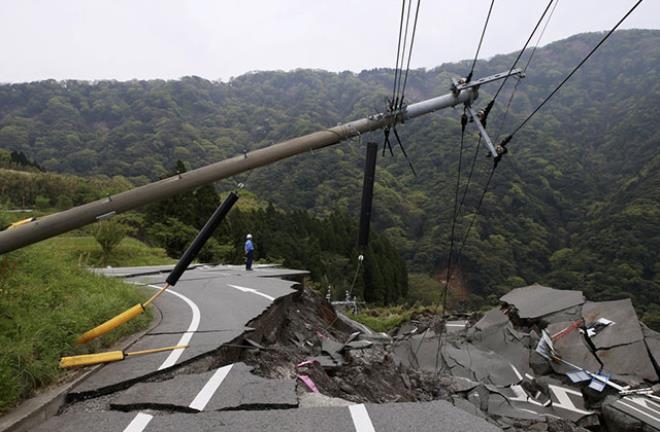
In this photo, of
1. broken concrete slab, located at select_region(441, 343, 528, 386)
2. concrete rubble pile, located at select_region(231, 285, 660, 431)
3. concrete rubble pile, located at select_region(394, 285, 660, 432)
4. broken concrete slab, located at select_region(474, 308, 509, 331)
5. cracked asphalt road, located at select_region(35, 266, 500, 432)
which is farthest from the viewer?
broken concrete slab, located at select_region(474, 308, 509, 331)

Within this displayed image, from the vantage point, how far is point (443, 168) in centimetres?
8144

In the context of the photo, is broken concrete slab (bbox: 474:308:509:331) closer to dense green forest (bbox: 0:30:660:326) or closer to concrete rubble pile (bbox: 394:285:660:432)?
concrete rubble pile (bbox: 394:285:660:432)

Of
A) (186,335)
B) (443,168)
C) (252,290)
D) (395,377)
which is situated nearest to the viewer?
(186,335)

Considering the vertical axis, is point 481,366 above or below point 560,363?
above

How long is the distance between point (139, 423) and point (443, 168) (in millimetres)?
81038

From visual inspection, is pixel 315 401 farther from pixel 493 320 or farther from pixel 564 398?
pixel 493 320

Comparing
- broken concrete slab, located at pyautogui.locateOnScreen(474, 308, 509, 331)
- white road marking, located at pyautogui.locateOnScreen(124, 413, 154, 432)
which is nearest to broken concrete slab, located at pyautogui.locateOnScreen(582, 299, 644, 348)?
broken concrete slab, located at pyautogui.locateOnScreen(474, 308, 509, 331)

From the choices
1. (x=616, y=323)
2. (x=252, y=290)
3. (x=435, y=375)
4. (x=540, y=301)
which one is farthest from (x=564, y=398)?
(x=252, y=290)

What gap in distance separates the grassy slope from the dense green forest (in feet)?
73.0

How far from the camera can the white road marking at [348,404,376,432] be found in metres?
4.02

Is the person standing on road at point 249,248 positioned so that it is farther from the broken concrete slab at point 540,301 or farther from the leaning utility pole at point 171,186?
the broken concrete slab at point 540,301

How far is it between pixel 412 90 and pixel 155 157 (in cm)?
11786

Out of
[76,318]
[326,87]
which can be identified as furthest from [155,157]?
[326,87]

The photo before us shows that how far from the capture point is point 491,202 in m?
71.0
